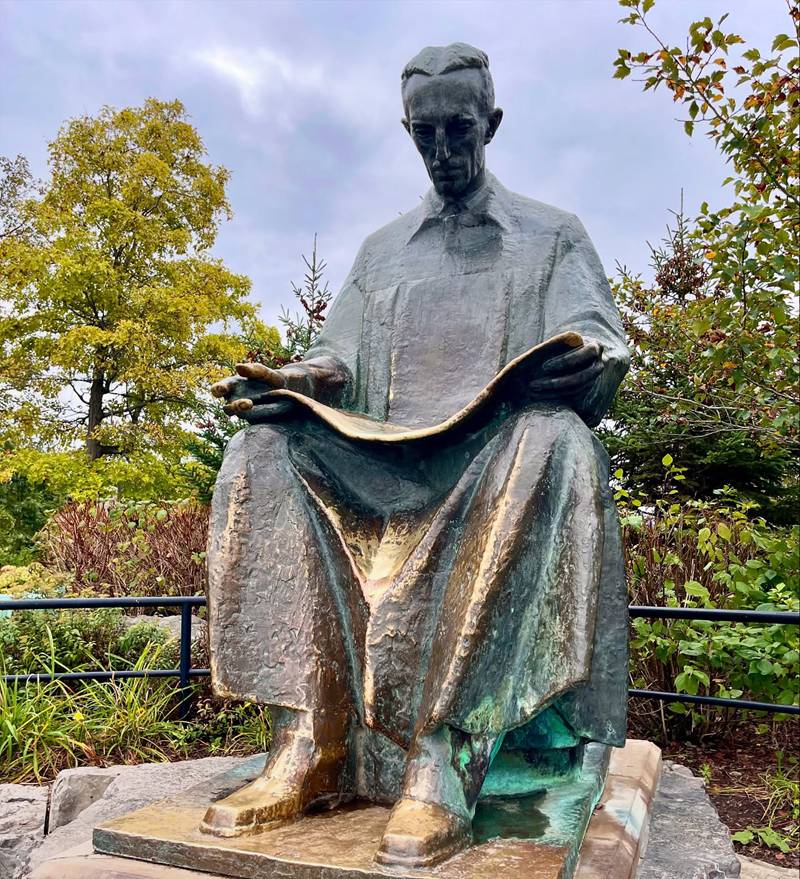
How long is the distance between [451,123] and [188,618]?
2.99 metres

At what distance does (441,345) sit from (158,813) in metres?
1.42

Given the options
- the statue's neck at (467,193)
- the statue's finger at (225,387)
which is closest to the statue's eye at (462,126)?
the statue's neck at (467,193)

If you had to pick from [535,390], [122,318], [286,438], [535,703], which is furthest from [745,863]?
[122,318]

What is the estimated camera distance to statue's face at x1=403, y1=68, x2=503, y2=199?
7.83ft

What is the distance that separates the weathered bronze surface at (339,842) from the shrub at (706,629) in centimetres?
224

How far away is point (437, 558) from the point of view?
2.12 metres

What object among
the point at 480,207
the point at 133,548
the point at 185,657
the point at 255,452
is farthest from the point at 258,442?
the point at 133,548

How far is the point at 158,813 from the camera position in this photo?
1.83 metres

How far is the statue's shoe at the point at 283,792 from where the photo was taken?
1.72 metres

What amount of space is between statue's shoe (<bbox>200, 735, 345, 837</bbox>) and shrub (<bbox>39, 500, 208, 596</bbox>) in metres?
4.63

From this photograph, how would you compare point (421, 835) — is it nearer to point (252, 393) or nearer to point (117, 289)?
point (252, 393)

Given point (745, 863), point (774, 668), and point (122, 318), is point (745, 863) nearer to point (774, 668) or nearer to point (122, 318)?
point (774, 668)

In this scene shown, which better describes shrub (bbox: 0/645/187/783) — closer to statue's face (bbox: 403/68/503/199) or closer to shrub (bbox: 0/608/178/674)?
shrub (bbox: 0/608/178/674)

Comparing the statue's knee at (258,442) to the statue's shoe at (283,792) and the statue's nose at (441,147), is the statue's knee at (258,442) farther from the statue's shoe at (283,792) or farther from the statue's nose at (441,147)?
the statue's nose at (441,147)
